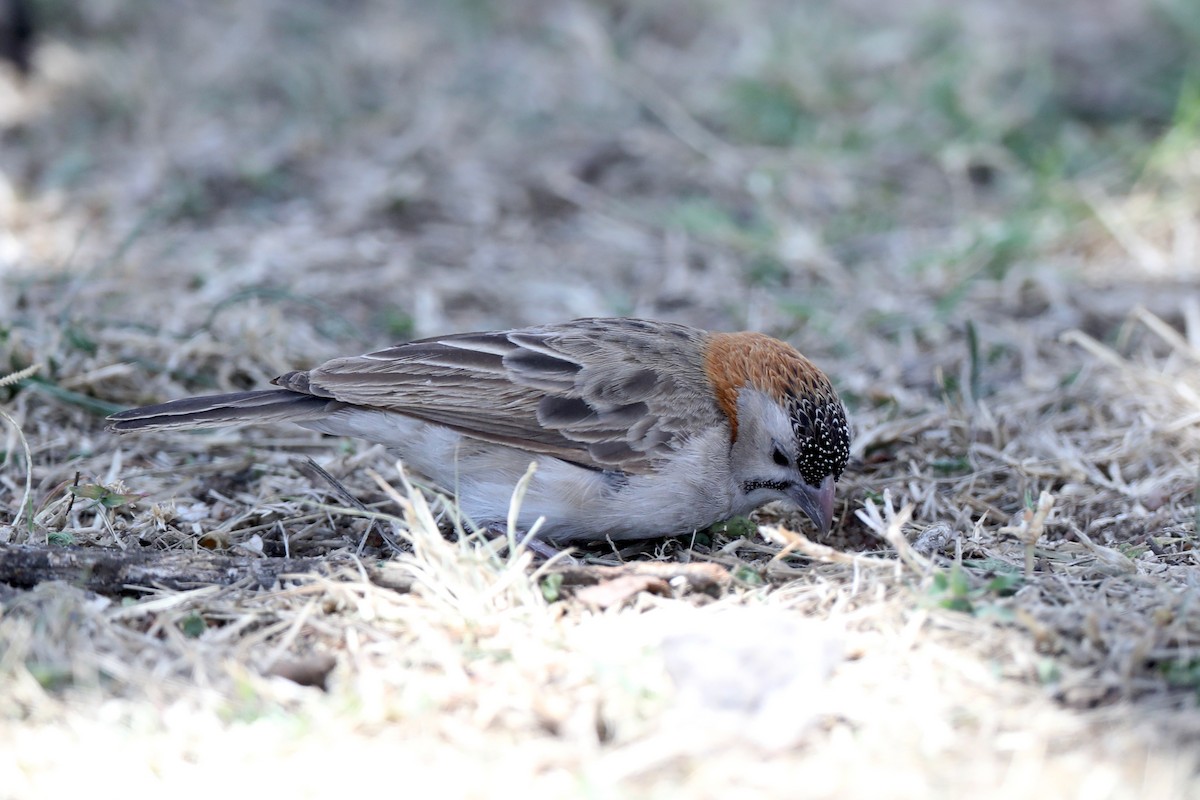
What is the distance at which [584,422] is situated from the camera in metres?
4.76

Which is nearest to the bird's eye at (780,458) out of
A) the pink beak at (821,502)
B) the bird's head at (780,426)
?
the bird's head at (780,426)

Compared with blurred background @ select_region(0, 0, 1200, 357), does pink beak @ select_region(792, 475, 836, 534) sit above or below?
below

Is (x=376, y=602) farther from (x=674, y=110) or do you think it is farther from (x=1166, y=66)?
(x=1166, y=66)

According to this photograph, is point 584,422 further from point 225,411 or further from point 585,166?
point 585,166

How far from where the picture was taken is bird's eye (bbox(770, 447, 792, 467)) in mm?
4750

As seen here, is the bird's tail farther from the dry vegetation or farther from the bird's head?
the bird's head

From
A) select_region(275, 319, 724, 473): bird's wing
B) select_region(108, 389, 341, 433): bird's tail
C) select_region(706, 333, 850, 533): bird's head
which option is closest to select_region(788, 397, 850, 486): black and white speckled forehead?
select_region(706, 333, 850, 533): bird's head

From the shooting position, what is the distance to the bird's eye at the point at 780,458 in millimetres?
4750

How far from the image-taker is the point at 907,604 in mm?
3771

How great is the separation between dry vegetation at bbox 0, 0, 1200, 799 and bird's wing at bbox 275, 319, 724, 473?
1.48 feet

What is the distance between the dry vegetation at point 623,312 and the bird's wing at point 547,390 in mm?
451

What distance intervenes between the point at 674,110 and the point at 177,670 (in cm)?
727

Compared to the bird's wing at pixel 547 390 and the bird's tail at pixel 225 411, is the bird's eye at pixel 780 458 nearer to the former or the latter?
the bird's wing at pixel 547 390

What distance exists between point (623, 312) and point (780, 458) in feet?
8.64
